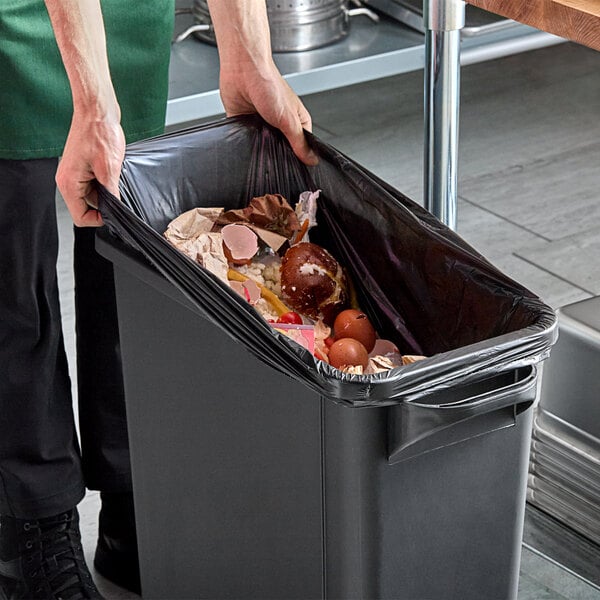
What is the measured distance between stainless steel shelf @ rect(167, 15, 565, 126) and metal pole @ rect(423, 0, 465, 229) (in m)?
1.35

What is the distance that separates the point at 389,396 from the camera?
1.05m

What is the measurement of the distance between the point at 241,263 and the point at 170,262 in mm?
194

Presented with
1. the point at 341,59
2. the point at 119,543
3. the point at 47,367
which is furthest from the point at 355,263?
the point at 341,59

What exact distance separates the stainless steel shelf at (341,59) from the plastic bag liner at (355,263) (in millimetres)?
1460

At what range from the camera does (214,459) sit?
1.31 meters

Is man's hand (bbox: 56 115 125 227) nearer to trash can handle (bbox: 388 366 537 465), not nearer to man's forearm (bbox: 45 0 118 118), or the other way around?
man's forearm (bbox: 45 0 118 118)

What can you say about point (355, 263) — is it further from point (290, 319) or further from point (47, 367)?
point (47, 367)

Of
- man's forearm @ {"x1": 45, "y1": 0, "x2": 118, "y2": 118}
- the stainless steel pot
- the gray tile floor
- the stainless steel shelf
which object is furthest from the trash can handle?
the stainless steel pot

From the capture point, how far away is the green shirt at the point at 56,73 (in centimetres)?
150

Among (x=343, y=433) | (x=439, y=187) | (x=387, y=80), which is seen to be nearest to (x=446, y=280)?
(x=343, y=433)

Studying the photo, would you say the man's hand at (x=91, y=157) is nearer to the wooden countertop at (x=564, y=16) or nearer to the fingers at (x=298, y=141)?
the fingers at (x=298, y=141)

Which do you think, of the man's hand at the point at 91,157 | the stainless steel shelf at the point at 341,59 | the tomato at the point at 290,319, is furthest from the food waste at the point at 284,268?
the stainless steel shelf at the point at 341,59

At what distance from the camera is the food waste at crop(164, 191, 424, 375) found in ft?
4.33

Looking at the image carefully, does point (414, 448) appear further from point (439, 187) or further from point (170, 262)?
point (439, 187)
